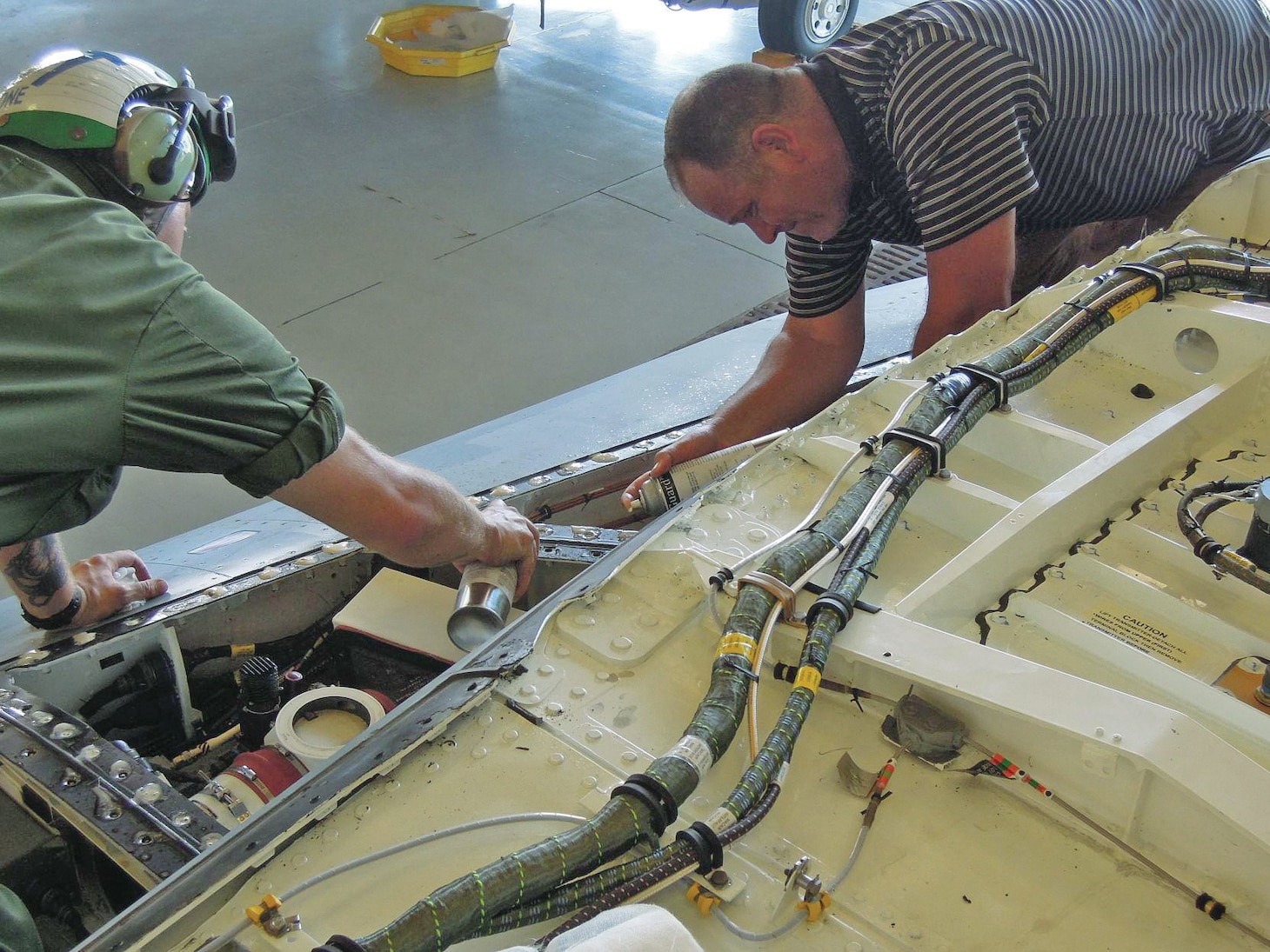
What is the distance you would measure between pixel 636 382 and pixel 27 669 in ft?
5.54

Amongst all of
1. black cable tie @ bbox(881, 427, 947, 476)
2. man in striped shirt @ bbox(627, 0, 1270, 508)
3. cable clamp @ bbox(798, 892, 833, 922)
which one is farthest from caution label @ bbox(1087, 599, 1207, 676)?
man in striped shirt @ bbox(627, 0, 1270, 508)

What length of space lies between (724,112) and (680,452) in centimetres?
76

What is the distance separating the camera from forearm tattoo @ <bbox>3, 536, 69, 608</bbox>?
2.00 meters

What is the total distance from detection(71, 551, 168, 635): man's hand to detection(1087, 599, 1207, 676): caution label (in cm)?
169

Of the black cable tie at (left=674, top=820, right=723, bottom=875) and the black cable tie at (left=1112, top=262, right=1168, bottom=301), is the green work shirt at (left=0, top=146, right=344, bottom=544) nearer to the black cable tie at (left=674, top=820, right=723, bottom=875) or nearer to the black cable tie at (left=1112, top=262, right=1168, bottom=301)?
the black cable tie at (left=674, top=820, right=723, bottom=875)

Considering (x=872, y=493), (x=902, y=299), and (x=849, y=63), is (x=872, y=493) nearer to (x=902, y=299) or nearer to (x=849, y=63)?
(x=849, y=63)

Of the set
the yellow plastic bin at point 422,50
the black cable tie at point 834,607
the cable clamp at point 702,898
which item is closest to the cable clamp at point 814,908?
the cable clamp at point 702,898

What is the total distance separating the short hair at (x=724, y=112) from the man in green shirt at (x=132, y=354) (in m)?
1.02

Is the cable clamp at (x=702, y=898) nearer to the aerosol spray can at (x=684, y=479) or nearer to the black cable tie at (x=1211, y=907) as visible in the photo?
the black cable tie at (x=1211, y=907)

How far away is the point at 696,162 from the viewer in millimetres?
2492

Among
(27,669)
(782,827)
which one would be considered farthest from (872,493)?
(27,669)

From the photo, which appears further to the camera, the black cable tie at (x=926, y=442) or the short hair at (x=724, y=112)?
the short hair at (x=724, y=112)

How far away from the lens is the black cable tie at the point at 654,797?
1248mm

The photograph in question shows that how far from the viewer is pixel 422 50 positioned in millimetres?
6879
